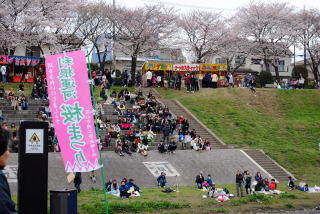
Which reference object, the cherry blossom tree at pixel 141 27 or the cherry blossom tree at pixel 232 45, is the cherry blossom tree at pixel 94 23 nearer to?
the cherry blossom tree at pixel 141 27

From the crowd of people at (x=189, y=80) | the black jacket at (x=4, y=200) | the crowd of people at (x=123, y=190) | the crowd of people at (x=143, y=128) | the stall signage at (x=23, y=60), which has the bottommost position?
the crowd of people at (x=123, y=190)

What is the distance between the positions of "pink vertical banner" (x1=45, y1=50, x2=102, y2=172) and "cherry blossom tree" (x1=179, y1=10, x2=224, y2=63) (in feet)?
151

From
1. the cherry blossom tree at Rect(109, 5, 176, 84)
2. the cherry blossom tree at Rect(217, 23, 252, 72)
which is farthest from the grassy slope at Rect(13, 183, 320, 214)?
Result: the cherry blossom tree at Rect(217, 23, 252, 72)

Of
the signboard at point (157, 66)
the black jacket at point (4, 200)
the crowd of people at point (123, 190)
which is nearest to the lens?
the black jacket at point (4, 200)

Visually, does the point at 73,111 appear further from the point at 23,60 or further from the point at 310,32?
the point at 310,32

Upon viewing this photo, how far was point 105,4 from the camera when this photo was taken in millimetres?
54625

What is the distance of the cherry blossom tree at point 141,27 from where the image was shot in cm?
5256

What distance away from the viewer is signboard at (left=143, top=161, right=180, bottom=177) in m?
27.3

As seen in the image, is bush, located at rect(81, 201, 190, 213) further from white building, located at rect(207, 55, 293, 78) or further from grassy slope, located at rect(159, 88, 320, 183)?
white building, located at rect(207, 55, 293, 78)

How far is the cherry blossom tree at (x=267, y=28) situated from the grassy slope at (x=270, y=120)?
1395cm

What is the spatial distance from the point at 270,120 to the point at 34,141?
31086mm

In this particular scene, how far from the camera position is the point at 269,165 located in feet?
101

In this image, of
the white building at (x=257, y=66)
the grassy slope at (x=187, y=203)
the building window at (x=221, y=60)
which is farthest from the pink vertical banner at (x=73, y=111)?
the white building at (x=257, y=66)

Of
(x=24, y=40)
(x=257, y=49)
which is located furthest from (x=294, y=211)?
(x=257, y=49)
